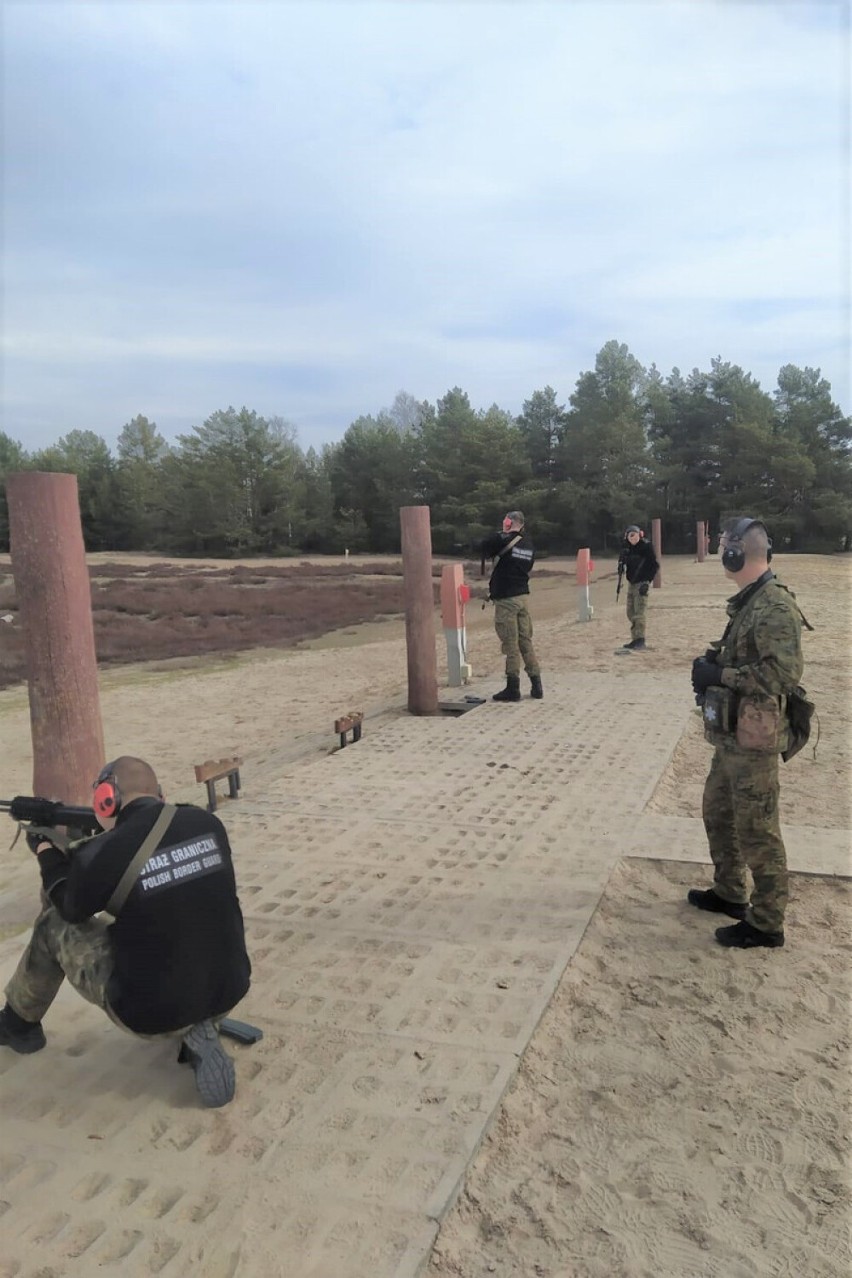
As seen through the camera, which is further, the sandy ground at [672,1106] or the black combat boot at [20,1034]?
the black combat boot at [20,1034]

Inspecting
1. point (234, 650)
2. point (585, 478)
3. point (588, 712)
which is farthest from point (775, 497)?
point (588, 712)

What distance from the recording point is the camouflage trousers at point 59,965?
2.90 meters

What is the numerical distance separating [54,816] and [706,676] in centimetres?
263

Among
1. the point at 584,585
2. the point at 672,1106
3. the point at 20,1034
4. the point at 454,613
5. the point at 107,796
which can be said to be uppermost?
the point at 107,796

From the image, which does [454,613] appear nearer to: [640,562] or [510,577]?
[510,577]

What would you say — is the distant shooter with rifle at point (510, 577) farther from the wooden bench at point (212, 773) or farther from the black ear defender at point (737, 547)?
the black ear defender at point (737, 547)

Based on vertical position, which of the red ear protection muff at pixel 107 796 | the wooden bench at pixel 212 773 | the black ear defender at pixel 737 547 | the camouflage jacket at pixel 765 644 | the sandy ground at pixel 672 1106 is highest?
the black ear defender at pixel 737 547

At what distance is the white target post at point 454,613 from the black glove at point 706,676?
5.64 metres

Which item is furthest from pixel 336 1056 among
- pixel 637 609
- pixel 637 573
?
pixel 637 609

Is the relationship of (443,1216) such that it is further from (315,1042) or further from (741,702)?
(741,702)

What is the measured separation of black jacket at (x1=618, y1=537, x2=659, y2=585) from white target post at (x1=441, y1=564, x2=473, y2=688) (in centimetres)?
278

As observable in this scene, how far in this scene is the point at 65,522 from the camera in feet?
15.0

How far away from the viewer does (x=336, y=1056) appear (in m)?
3.17

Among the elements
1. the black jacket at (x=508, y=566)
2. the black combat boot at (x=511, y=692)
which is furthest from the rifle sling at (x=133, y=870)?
the black combat boot at (x=511, y=692)
